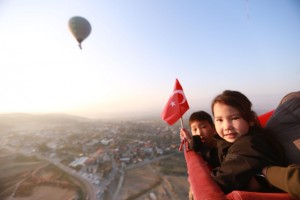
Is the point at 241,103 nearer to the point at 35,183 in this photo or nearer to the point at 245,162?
the point at 245,162

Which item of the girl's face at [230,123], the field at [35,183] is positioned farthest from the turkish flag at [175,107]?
the field at [35,183]

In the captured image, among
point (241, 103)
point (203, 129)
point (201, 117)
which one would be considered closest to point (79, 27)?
point (201, 117)

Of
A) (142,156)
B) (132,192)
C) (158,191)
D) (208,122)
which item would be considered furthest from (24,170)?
(208,122)

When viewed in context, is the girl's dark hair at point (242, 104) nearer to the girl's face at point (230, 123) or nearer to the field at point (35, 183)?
the girl's face at point (230, 123)

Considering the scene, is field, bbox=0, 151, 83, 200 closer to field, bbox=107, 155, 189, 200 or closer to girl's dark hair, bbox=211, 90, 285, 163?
field, bbox=107, 155, 189, 200

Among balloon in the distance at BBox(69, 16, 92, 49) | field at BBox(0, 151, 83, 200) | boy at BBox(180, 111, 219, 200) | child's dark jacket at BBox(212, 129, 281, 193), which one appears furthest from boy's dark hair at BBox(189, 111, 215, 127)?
field at BBox(0, 151, 83, 200)

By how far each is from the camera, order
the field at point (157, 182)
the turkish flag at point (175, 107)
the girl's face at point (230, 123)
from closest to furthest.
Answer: the girl's face at point (230, 123) < the turkish flag at point (175, 107) < the field at point (157, 182)
